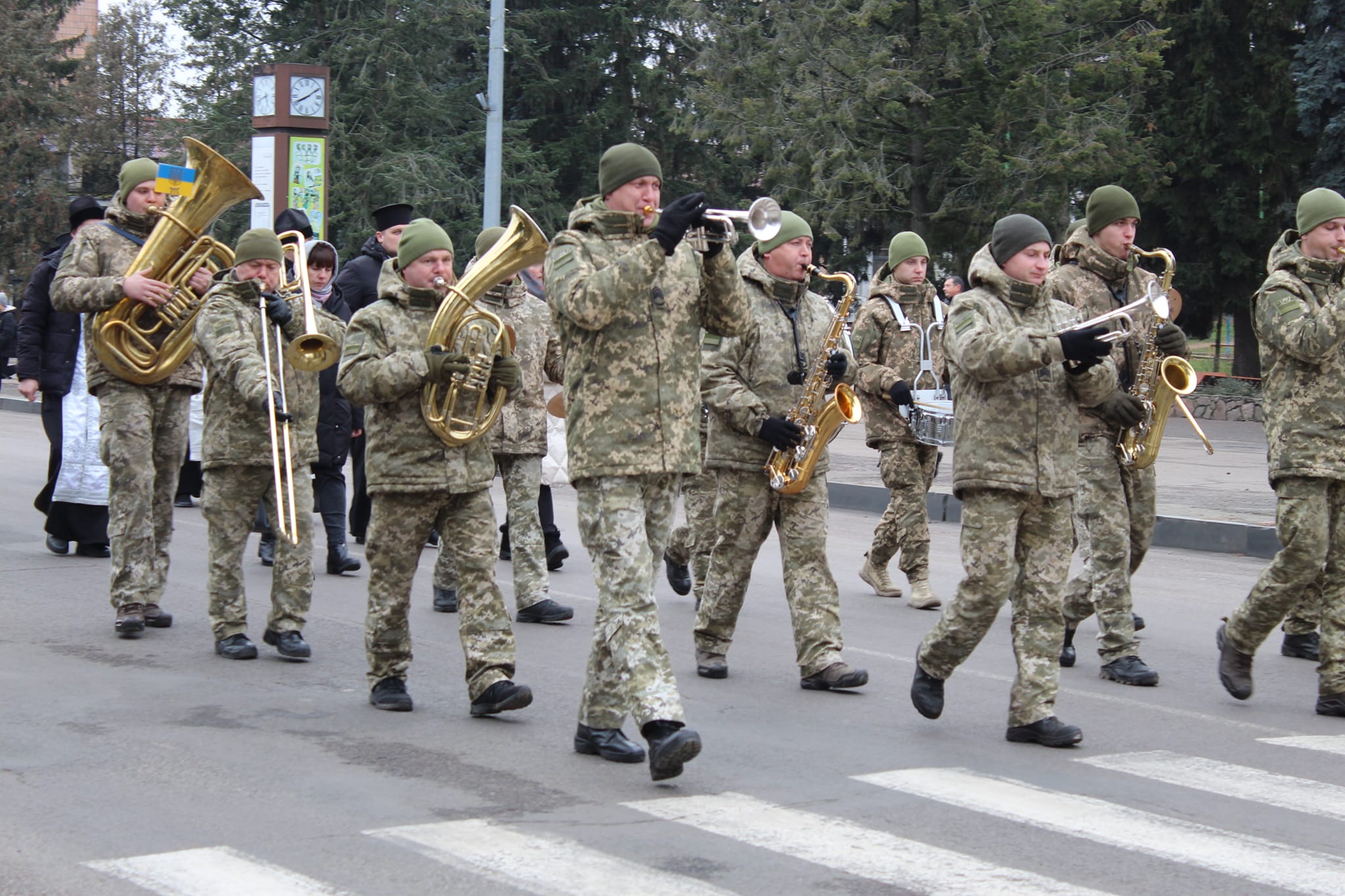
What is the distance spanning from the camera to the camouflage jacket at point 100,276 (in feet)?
27.5

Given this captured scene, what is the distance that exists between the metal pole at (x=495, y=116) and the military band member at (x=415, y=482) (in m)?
16.9

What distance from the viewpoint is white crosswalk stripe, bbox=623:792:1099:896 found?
15.8ft

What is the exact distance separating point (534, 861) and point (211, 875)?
89 cm

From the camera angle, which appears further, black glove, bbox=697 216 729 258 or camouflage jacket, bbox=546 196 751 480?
camouflage jacket, bbox=546 196 751 480

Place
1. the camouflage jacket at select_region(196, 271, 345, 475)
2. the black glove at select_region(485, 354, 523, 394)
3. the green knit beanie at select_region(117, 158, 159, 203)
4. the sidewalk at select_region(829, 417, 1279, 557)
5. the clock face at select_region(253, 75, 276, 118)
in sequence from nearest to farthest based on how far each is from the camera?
the black glove at select_region(485, 354, 523, 394)
the camouflage jacket at select_region(196, 271, 345, 475)
the green knit beanie at select_region(117, 158, 159, 203)
the sidewalk at select_region(829, 417, 1279, 557)
the clock face at select_region(253, 75, 276, 118)

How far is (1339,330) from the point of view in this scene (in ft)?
23.7

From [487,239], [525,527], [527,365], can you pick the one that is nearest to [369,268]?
[487,239]

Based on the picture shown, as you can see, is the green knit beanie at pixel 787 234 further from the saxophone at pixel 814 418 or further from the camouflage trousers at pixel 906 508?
the camouflage trousers at pixel 906 508

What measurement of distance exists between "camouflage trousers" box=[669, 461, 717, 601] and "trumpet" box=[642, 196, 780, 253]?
11.1ft

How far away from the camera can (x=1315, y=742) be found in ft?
22.3

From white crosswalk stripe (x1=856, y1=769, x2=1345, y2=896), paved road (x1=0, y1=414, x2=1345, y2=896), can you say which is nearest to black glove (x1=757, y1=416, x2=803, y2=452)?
paved road (x1=0, y1=414, x2=1345, y2=896)

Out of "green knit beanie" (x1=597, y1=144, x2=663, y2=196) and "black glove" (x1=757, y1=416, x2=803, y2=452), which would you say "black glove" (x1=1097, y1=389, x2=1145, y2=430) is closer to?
"black glove" (x1=757, y1=416, x2=803, y2=452)

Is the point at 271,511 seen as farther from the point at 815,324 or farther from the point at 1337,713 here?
the point at 1337,713

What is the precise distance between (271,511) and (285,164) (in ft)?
45.9
